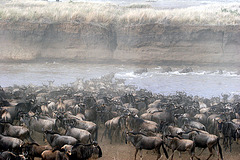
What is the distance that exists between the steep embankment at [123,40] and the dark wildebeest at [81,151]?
25190 millimetres

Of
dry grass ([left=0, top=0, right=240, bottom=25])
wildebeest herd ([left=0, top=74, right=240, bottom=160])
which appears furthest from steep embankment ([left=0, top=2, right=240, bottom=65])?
wildebeest herd ([left=0, top=74, right=240, bottom=160])

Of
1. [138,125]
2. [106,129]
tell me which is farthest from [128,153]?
[106,129]

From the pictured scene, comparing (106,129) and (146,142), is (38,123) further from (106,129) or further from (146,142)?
(146,142)

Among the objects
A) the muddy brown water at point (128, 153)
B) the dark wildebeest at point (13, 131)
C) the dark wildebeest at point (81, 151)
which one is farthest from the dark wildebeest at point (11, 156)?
the muddy brown water at point (128, 153)

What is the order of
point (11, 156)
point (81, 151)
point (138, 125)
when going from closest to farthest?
point (11, 156) < point (81, 151) < point (138, 125)

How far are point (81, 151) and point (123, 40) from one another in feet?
88.9

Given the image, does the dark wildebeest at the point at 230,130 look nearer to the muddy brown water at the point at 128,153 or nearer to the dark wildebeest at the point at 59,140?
the muddy brown water at the point at 128,153

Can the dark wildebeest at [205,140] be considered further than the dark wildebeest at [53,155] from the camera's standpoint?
Yes

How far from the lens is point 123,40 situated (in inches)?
1358

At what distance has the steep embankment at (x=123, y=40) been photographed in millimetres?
32875

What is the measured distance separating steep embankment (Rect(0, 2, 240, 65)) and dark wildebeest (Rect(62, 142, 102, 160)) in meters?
25.2

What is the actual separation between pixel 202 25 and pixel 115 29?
10421 mm

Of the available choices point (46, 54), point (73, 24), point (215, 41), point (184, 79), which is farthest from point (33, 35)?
point (215, 41)

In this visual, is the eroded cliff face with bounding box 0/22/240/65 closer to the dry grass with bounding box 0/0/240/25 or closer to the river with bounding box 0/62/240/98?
the river with bounding box 0/62/240/98
